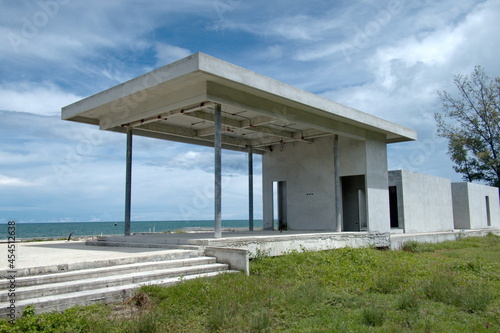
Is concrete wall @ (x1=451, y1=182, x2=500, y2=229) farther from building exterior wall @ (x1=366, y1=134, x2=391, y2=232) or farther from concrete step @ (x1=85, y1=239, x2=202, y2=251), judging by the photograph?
concrete step @ (x1=85, y1=239, x2=202, y2=251)

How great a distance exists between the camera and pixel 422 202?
2125 centimetres

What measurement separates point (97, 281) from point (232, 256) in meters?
3.13

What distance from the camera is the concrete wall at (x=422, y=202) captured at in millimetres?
19812

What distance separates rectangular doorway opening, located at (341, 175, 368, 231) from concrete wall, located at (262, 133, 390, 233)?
7.78ft

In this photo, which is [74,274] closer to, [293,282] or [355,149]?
[293,282]

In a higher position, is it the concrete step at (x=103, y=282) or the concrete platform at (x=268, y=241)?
the concrete platform at (x=268, y=241)

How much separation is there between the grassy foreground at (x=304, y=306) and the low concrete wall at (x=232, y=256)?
0.30 m

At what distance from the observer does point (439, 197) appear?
23.0 metres

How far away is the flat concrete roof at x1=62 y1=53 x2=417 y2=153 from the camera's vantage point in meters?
10.3

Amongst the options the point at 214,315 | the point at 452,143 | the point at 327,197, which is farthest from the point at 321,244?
the point at 452,143

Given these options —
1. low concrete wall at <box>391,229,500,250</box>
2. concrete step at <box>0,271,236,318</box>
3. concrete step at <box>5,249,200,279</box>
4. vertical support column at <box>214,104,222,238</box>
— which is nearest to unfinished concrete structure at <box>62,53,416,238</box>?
vertical support column at <box>214,104,222,238</box>

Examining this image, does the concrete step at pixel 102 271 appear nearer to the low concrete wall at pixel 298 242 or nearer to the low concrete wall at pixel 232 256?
the low concrete wall at pixel 232 256

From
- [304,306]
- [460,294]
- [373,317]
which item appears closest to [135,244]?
[304,306]

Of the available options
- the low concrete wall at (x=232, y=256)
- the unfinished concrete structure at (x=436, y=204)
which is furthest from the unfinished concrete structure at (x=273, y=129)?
the unfinished concrete structure at (x=436, y=204)
